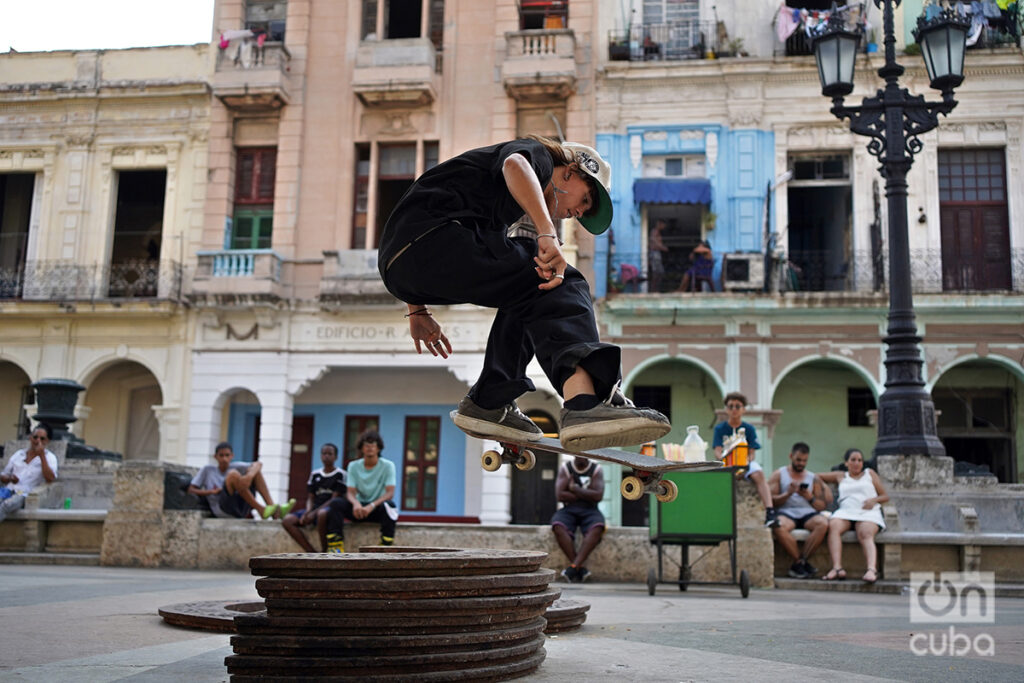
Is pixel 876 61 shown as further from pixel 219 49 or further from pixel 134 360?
pixel 134 360

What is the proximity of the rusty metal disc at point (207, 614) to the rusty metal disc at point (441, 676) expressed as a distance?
1.78m

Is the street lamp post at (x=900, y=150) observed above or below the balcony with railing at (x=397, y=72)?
below

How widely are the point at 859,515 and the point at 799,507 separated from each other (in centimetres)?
62

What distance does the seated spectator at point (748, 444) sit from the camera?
949 cm

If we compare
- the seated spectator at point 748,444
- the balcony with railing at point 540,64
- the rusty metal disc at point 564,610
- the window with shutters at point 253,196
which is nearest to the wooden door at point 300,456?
the window with shutters at point 253,196

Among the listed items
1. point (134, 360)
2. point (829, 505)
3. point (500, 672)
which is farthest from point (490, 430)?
point (134, 360)

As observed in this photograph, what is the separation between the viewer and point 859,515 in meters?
Result: 9.70

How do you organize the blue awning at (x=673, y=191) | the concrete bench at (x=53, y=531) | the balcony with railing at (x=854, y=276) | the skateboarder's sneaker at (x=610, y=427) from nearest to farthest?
the skateboarder's sneaker at (x=610, y=427) < the concrete bench at (x=53, y=531) < the balcony with railing at (x=854, y=276) < the blue awning at (x=673, y=191)

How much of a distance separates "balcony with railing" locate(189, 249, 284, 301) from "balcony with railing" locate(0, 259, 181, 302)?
82cm

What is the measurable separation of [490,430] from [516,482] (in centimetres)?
1782

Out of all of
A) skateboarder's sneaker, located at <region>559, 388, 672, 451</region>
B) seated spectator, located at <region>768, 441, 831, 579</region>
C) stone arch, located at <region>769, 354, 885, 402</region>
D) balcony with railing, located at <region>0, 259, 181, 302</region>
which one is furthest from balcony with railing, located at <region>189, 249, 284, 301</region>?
skateboarder's sneaker, located at <region>559, 388, 672, 451</region>

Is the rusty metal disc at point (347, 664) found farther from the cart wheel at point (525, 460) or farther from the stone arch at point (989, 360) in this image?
the stone arch at point (989, 360)

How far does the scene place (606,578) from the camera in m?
9.74

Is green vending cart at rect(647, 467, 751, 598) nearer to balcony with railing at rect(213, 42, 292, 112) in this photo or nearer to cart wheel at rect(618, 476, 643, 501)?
cart wheel at rect(618, 476, 643, 501)
